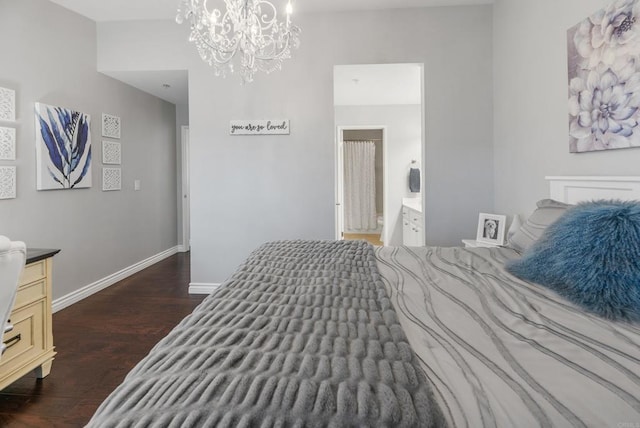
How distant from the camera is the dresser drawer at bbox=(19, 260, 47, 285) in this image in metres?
1.72

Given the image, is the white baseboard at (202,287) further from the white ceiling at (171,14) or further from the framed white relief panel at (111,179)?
the white ceiling at (171,14)

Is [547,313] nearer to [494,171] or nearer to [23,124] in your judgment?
[494,171]

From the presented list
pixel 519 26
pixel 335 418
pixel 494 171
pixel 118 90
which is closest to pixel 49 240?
pixel 118 90

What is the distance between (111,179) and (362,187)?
4.90 m

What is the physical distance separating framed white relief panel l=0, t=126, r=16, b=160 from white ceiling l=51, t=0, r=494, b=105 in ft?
4.19

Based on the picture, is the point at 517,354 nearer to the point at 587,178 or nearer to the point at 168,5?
the point at 587,178

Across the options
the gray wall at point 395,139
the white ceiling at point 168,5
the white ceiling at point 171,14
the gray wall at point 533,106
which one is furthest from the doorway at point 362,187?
the gray wall at point 533,106

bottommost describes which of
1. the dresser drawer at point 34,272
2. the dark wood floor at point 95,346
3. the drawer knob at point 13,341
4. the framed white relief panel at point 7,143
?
the dark wood floor at point 95,346

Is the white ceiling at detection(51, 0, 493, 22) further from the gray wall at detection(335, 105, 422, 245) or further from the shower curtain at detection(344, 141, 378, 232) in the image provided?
the shower curtain at detection(344, 141, 378, 232)

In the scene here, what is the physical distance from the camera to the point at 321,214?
319 centimetres

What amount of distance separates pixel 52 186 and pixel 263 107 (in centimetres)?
207

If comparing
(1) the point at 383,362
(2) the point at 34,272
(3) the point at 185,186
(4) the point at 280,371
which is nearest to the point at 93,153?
(3) the point at 185,186

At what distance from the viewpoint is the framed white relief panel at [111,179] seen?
3.55 metres

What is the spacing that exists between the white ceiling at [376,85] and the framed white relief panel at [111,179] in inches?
110
